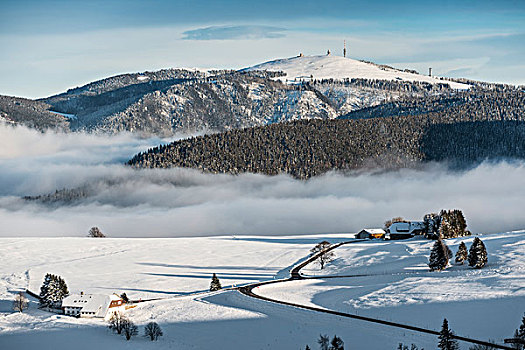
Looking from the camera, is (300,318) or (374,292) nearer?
(300,318)

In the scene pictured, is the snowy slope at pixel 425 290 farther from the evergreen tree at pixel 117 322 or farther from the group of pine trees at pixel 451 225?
the evergreen tree at pixel 117 322

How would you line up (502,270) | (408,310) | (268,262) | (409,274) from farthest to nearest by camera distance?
(268,262) → (409,274) → (502,270) → (408,310)

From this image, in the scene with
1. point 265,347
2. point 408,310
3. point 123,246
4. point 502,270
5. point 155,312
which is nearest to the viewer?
point 265,347

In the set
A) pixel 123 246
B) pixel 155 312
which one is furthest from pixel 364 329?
pixel 123 246

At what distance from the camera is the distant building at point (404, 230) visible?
463 feet

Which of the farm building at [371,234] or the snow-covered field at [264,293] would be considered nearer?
the snow-covered field at [264,293]

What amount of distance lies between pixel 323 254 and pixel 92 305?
1833 inches

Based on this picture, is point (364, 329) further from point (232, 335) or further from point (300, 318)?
point (232, 335)

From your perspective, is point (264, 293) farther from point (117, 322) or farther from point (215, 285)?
point (117, 322)

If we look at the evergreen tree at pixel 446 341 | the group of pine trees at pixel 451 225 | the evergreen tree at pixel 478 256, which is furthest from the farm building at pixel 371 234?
the evergreen tree at pixel 446 341

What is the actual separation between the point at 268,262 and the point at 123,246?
36.3m

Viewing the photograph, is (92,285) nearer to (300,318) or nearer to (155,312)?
(155,312)

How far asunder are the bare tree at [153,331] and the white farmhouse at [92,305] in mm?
10036

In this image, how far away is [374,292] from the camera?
278 ft
